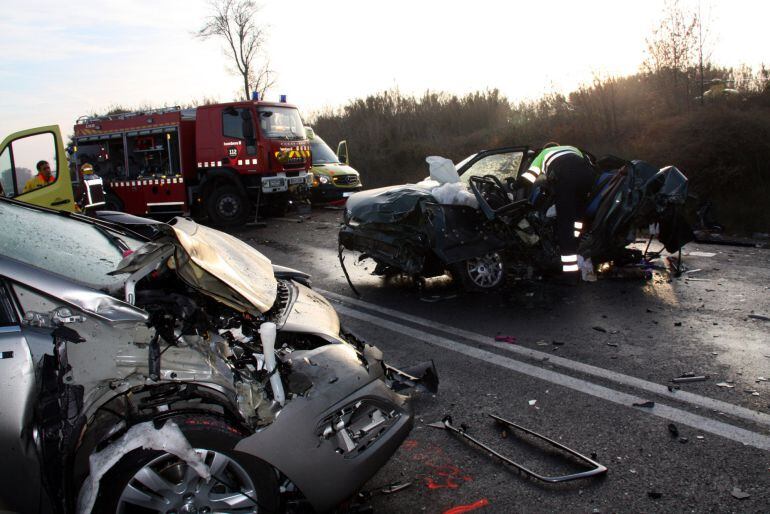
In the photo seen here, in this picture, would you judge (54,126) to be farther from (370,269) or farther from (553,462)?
(553,462)

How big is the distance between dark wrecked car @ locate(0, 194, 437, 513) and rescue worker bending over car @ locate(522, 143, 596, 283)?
4.19m

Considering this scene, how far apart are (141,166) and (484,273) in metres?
10.5

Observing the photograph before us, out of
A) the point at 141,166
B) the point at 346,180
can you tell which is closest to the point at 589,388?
the point at 346,180

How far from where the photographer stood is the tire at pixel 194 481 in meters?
2.44

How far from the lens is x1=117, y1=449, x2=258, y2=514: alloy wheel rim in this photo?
2.48 meters

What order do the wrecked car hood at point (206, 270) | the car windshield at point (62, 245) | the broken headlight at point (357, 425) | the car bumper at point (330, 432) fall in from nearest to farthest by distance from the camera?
the car bumper at point (330, 432), the broken headlight at point (357, 425), the wrecked car hood at point (206, 270), the car windshield at point (62, 245)

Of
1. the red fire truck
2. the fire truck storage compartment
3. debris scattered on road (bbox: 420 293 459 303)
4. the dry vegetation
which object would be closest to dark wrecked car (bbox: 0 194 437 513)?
debris scattered on road (bbox: 420 293 459 303)

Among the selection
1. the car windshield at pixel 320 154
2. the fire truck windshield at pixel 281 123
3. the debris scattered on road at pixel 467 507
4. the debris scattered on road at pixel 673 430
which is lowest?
the debris scattered on road at pixel 467 507

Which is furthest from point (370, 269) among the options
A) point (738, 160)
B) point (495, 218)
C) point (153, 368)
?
point (738, 160)

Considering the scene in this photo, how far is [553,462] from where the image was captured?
11.2 ft

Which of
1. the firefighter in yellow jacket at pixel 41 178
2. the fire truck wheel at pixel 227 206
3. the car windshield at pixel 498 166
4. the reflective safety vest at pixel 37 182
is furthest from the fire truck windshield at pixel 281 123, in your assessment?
the car windshield at pixel 498 166

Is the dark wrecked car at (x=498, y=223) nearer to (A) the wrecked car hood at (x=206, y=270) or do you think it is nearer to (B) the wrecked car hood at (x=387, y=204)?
(B) the wrecked car hood at (x=387, y=204)

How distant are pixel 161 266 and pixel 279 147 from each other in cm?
1114

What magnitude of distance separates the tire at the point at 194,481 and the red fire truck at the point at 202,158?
1144cm
